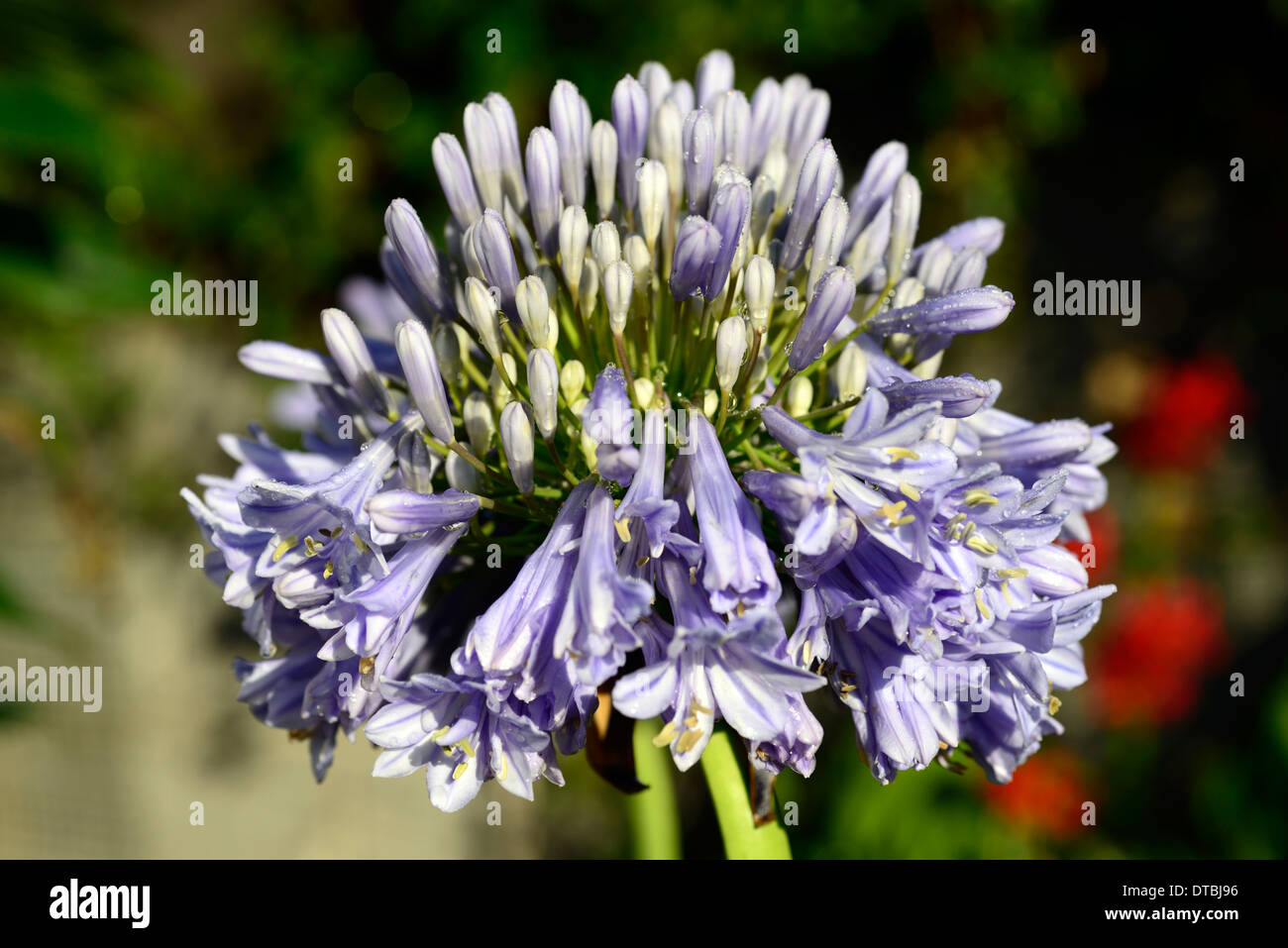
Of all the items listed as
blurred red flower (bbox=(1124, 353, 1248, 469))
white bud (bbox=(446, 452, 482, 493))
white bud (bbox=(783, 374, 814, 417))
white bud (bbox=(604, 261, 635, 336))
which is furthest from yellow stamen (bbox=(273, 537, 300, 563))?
blurred red flower (bbox=(1124, 353, 1248, 469))

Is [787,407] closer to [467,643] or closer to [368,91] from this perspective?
[467,643]

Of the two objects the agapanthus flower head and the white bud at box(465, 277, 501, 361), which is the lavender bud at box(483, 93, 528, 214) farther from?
the white bud at box(465, 277, 501, 361)

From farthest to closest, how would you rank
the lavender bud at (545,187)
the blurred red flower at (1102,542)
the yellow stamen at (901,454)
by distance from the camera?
the blurred red flower at (1102,542) → the lavender bud at (545,187) → the yellow stamen at (901,454)

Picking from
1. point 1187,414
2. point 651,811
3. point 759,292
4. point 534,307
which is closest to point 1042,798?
point 1187,414

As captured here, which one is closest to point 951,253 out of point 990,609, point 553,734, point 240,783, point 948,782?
point 990,609

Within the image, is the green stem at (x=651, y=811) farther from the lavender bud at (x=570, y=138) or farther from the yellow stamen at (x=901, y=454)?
the lavender bud at (x=570, y=138)

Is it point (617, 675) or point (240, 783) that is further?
point (240, 783)

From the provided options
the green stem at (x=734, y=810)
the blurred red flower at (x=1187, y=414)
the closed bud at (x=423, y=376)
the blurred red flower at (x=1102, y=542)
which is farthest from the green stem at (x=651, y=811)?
the blurred red flower at (x=1187, y=414)
